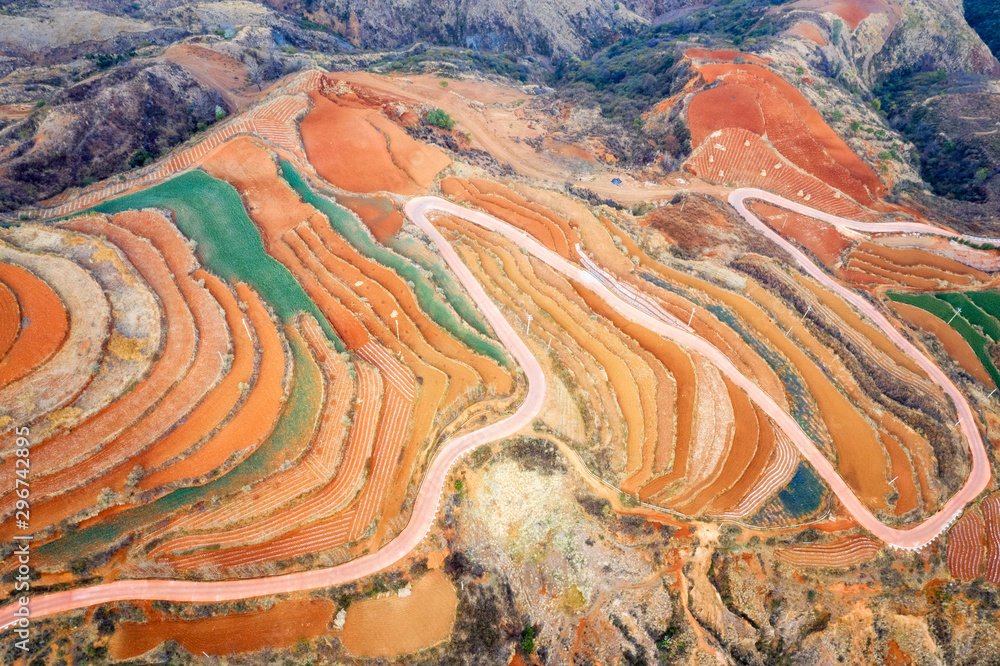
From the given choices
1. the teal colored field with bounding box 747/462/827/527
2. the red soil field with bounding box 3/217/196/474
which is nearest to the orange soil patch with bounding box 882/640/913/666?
the teal colored field with bounding box 747/462/827/527

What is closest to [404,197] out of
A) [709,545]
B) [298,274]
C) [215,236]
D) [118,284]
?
[298,274]

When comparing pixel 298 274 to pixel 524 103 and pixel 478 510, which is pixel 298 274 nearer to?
pixel 478 510

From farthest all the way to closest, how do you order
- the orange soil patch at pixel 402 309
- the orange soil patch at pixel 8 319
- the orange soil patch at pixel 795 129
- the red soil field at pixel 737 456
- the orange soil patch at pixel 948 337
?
the orange soil patch at pixel 795 129
the orange soil patch at pixel 948 337
the orange soil patch at pixel 402 309
the red soil field at pixel 737 456
the orange soil patch at pixel 8 319

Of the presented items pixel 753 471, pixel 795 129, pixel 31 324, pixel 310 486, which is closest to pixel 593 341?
pixel 753 471

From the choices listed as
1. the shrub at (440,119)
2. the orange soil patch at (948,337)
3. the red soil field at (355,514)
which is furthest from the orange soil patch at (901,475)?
the shrub at (440,119)

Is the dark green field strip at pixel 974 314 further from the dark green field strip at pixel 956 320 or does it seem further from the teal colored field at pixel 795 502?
the teal colored field at pixel 795 502

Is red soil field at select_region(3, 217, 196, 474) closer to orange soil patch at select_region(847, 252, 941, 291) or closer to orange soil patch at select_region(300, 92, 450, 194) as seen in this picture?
orange soil patch at select_region(300, 92, 450, 194)
